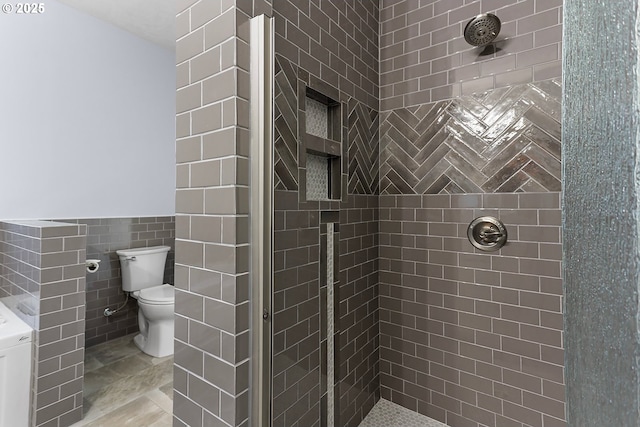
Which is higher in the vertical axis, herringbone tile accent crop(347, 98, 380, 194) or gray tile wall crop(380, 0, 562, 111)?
gray tile wall crop(380, 0, 562, 111)

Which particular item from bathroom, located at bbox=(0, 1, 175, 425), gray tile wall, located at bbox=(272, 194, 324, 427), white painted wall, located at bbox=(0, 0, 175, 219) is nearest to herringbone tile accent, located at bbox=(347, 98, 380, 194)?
gray tile wall, located at bbox=(272, 194, 324, 427)

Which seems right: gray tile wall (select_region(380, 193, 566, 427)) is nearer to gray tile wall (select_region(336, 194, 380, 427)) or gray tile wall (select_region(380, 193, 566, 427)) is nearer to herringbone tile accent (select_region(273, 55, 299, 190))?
gray tile wall (select_region(336, 194, 380, 427))

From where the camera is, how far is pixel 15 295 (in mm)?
1864

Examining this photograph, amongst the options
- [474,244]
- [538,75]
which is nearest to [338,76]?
[538,75]

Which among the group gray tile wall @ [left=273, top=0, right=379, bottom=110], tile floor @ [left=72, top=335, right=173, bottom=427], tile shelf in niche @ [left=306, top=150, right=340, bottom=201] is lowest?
tile floor @ [left=72, top=335, right=173, bottom=427]

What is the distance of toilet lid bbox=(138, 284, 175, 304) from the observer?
91.6 inches

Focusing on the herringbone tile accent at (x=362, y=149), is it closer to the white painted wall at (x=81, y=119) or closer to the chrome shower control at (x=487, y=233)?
the chrome shower control at (x=487, y=233)

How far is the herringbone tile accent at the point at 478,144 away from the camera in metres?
1.37

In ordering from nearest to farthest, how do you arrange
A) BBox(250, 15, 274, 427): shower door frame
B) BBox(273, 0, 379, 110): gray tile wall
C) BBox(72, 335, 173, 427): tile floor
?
BBox(250, 15, 274, 427): shower door frame
BBox(273, 0, 379, 110): gray tile wall
BBox(72, 335, 173, 427): tile floor

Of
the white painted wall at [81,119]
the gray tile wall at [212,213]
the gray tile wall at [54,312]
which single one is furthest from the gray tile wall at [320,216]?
the white painted wall at [81,119]

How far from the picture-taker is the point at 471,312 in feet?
5.11

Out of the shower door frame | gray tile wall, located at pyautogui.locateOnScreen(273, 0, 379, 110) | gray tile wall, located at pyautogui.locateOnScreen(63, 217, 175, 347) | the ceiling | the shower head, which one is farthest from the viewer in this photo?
gray tile wall, located at pyautogui.locateOnScreen(63, 217, 175, 347)

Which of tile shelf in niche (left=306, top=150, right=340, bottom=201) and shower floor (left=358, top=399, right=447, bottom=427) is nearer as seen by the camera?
tile shelf in niche (left=306, top=150, right=340, bottom=201)
